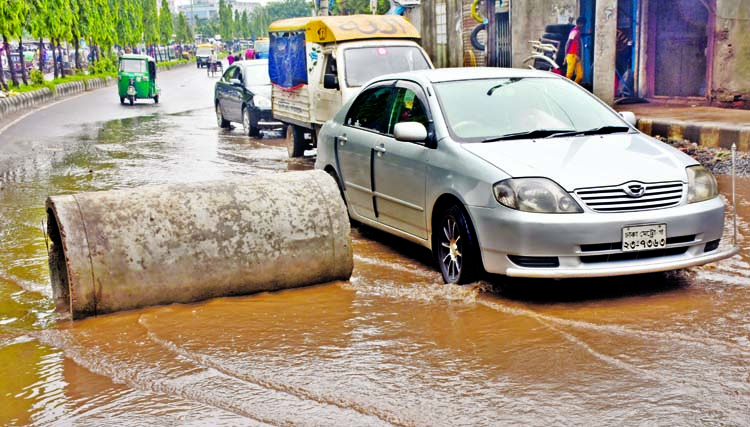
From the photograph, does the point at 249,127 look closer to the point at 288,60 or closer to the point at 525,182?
the point at 288,60

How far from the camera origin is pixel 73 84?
146 feet

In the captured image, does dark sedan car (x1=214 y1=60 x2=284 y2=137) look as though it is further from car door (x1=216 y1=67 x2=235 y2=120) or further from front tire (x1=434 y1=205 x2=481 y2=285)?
front tire (x1=434 y1=205 x2=481 y2=285)

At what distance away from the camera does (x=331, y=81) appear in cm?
1384

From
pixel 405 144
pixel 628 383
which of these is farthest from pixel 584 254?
pixel 405 144

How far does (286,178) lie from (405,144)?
105cm

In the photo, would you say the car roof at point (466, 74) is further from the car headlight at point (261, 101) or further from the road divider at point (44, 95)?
the road divider at point (44, 95)

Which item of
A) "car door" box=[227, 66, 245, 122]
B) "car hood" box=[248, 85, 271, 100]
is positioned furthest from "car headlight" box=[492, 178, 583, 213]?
"car door" box=[227, 66, 245, 122]

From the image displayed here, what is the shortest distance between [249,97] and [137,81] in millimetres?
14696

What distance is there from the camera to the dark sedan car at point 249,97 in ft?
64.2

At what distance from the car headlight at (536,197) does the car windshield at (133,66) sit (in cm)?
2925

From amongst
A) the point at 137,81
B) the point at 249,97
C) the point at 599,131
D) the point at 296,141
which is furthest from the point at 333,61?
the point at 137,81

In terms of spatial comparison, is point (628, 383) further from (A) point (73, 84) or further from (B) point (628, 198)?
(A) point (73, 84)

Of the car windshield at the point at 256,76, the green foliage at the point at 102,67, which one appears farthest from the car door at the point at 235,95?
the green foliage at the point at 102,67

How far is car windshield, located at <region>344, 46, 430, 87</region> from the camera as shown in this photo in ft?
45.3
